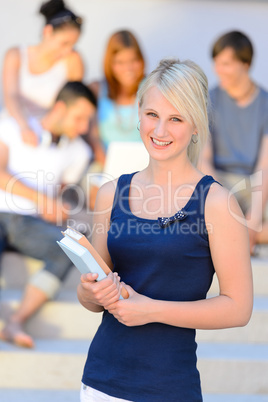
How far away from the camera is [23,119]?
3715mm

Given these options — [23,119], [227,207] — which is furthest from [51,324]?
[227,207]

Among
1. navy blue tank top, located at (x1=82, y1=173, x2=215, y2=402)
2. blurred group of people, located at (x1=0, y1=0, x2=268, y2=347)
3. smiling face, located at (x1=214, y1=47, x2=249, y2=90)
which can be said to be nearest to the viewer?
navy blue tank top, located at (x1=82, y1=173, x2=215, y2=402)

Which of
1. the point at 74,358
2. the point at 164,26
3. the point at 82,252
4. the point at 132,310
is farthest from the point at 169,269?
the point at 164,26

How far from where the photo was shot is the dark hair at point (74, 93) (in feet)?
12.3

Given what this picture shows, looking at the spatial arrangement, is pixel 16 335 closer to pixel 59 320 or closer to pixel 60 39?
pixel 59 320

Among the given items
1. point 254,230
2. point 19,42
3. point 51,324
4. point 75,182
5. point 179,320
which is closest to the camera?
point 179,320

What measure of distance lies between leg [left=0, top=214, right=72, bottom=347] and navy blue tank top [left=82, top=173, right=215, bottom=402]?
1.59 meters

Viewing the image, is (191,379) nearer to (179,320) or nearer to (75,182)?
(179,320)

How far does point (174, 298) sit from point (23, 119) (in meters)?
2.49

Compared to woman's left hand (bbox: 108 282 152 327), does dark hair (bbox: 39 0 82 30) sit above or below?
above

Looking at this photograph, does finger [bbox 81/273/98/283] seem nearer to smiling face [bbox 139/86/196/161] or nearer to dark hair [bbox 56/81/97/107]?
smiling face [bbox 139/86/196/161]

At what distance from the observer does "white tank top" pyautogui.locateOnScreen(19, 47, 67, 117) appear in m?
4.02

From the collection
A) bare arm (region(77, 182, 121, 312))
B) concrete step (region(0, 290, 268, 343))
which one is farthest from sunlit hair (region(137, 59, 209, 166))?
concrete step (region(0, 290, 268, 343))

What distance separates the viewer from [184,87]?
58.6 inches
